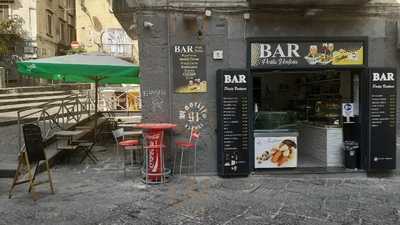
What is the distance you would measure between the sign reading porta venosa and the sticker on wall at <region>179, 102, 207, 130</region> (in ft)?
4.05

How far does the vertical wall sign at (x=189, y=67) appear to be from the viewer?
8.35m

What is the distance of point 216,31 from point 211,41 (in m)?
0.21

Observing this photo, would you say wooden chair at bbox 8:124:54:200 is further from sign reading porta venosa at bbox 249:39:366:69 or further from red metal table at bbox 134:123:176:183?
sign reading porta venosa at bbox 249:39:366:69

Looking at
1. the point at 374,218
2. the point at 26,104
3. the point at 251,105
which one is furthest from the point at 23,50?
the point at 374,218

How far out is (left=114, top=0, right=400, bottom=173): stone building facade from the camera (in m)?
8.34

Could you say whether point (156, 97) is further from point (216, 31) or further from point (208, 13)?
point (208, 13)

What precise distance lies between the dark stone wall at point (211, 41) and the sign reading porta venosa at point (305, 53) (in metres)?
0.15

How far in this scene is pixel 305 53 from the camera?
857cm

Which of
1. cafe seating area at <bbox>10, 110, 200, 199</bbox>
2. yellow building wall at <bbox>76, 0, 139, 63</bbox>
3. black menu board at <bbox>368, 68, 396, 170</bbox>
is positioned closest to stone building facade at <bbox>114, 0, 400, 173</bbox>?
cafe seating area at <bbox>10, 110, 200, 199</bbox>

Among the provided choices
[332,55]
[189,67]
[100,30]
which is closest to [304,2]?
[332,55]

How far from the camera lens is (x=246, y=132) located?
844 centimetres

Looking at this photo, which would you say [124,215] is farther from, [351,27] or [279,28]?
[351,27]

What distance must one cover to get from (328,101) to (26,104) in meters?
12.8

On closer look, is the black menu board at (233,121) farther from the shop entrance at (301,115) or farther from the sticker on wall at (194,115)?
the shop entrance at (301,115)
